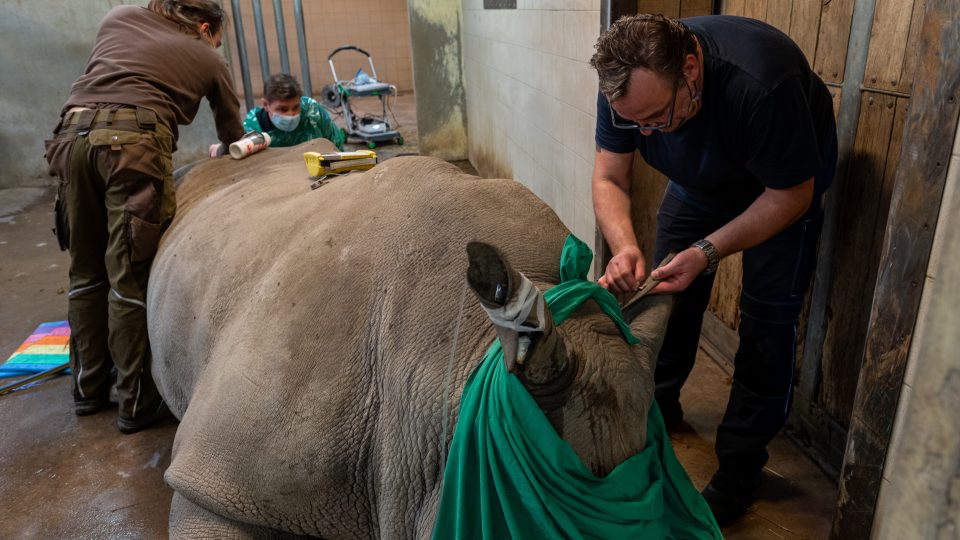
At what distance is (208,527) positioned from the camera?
75.5 inches

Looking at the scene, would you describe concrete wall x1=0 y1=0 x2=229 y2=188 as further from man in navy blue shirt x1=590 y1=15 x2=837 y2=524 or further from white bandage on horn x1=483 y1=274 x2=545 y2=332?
white bandage on horn x1=483 y1=274 x2=545 y2=332

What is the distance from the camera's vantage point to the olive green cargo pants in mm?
3424

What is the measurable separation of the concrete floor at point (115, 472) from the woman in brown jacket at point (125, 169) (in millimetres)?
190

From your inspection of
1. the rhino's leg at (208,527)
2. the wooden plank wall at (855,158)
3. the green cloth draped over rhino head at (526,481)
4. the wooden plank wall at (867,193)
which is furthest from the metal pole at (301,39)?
the green cloth draped over rhino head at (526,481)

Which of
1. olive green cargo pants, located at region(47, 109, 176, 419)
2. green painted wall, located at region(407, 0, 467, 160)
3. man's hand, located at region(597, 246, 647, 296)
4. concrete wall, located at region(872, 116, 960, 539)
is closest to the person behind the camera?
concrete wall, located at region(872, 116, 960, 539)

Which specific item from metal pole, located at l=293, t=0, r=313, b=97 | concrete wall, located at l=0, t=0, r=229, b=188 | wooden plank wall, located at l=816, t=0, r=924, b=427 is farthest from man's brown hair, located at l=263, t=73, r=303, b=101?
concrete wall, located at l=0, t=0, r=229, b=188

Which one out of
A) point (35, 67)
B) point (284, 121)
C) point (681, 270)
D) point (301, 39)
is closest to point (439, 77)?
point (301, 39)

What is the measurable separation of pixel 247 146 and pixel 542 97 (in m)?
2.87

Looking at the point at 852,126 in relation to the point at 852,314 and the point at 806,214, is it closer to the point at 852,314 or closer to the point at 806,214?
the point at 806,214

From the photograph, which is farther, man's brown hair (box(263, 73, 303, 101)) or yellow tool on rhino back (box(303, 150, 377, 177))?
man's brown hair (box(263, 73, 303, 101))

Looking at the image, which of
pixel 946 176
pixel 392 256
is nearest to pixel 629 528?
pixel 392 256

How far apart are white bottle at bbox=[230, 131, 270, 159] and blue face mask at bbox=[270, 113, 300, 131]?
4.19 ft

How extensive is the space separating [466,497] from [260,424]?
636 millimetres

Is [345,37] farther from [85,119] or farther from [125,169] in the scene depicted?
[125,169]
